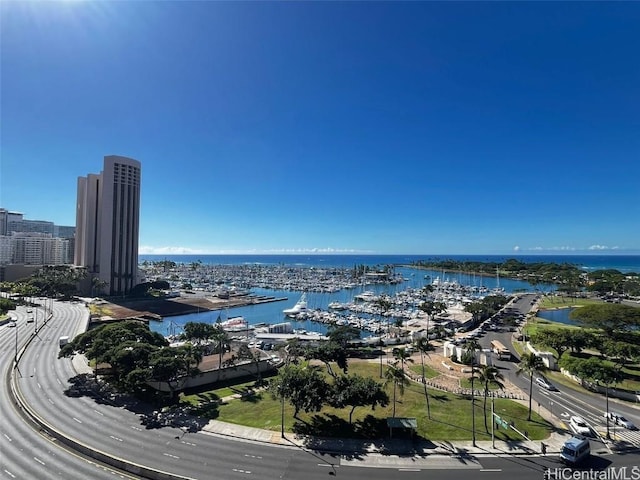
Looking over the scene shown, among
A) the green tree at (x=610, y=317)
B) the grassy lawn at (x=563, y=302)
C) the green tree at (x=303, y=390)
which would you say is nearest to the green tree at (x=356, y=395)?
the green tree at (x=303, y=390)

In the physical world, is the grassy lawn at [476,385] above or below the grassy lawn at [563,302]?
below

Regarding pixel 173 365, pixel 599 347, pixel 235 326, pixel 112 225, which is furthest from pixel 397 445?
pixel 112 225

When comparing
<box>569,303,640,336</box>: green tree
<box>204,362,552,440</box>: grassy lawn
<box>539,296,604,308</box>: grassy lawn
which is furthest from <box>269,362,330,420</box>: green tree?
<box>539,296,604,308</box>: grassy lawn

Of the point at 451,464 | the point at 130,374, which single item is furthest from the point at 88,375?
Answer: the point at 451,464

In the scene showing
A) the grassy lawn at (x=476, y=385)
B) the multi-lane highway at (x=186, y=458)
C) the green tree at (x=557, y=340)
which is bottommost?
the grassy lawn at (x=476, y=385)

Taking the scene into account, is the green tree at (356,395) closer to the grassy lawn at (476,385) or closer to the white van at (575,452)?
the white van at (575,452)

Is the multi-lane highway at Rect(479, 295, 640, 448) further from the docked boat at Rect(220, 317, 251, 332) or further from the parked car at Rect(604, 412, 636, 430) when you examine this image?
the docked boat at Rect(220, 317, 251, 332)

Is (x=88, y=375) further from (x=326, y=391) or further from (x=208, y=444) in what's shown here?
(x=326, y=391)
